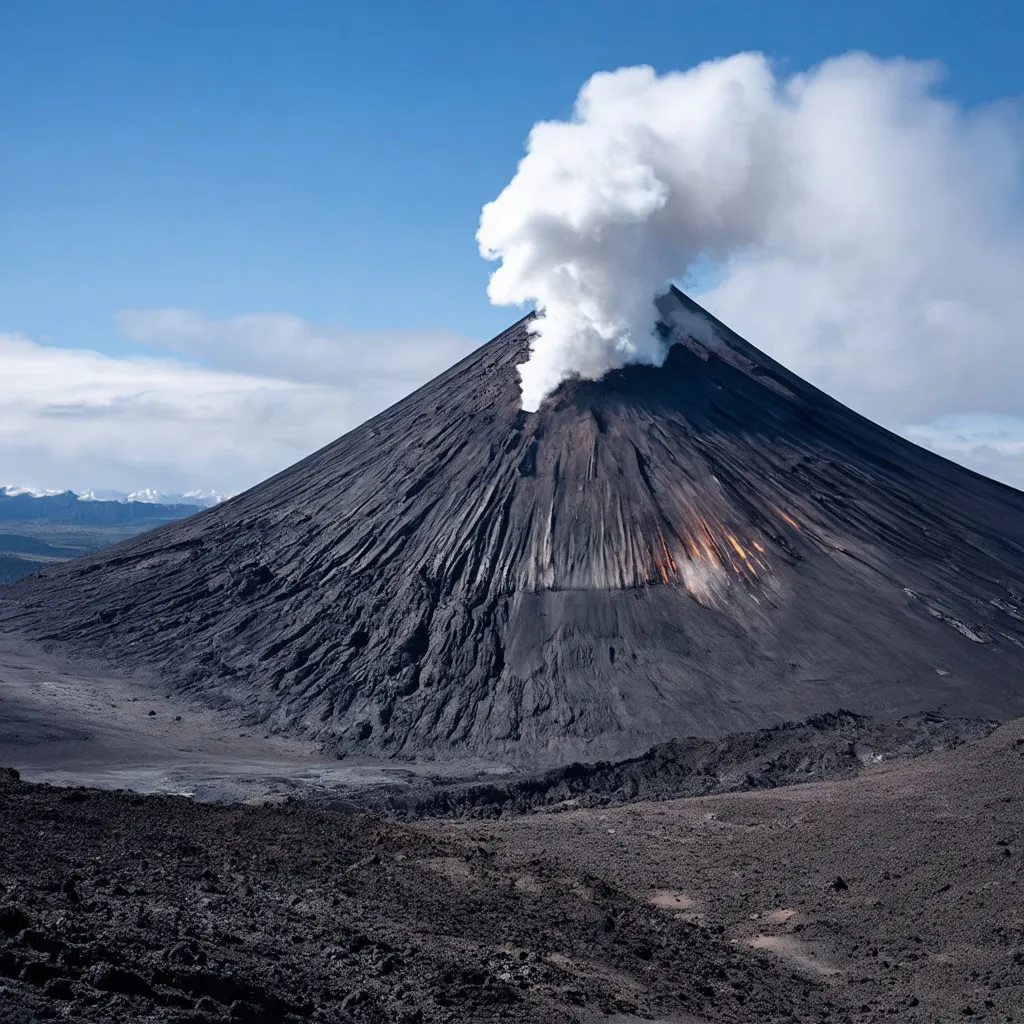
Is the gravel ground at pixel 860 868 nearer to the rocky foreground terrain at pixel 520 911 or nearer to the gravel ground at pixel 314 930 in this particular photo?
the rocky foreground terrain at pixel 520 911

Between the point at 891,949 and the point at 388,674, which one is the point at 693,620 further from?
the point at 891,949

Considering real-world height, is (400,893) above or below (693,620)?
below

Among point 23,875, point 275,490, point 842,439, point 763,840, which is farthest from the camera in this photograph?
point 275,490

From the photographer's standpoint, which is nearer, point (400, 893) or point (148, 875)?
point (148, 875)

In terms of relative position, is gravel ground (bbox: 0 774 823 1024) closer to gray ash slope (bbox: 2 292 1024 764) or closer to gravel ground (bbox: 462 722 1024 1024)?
gravel ground (bbox: 462 722 1024 1024)

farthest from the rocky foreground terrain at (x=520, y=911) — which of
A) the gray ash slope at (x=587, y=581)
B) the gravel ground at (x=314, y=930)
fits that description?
the gray ash slope at (x=587, y=581)

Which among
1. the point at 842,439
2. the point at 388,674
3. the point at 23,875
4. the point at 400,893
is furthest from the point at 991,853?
the point at 842,439

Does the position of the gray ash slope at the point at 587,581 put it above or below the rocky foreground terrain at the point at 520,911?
above
